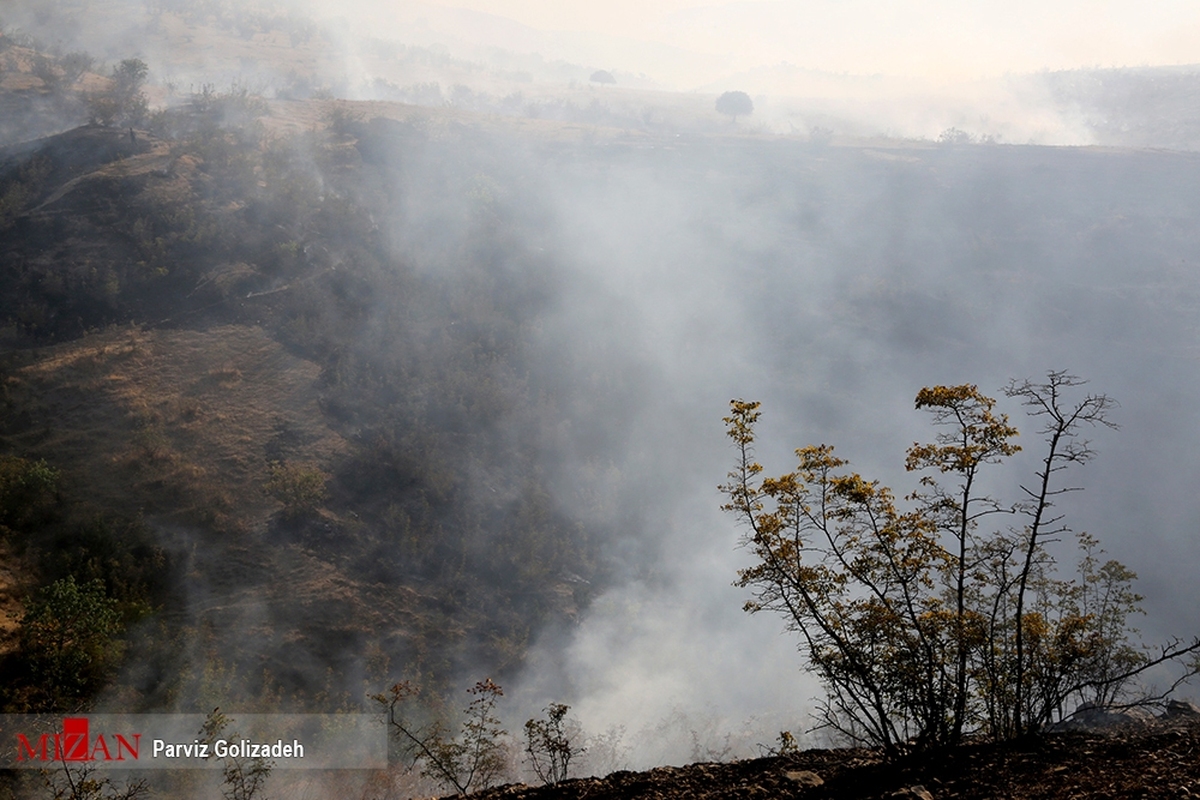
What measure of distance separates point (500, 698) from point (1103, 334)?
2303 inches

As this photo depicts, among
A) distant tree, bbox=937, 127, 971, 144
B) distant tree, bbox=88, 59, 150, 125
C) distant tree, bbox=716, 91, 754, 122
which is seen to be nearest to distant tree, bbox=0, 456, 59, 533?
distant tree, bbox=88, 59, 150, 125

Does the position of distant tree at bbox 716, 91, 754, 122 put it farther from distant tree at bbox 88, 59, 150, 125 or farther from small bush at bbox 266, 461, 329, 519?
small bush at bbox 266, 461, 329, 519

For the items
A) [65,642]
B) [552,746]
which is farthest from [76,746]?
[552,746]

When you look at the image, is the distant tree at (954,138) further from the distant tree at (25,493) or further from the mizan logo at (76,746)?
the mizan logo at (76,746)

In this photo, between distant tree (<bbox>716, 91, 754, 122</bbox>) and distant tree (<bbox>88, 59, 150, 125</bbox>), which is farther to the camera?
distant tree (<bbox>716, 91, 754, 122</bbox>)

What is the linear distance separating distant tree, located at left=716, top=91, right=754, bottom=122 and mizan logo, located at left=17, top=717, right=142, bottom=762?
97.8 m

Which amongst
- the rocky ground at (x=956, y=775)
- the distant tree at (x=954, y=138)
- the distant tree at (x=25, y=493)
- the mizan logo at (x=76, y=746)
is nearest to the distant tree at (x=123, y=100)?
the distant tree at (x=25, y=493)

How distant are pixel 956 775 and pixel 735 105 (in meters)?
101

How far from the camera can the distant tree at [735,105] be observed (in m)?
95.5

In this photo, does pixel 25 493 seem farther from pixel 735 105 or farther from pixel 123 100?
pixel 735 105

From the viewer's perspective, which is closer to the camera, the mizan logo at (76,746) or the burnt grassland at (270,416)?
the mizan logo at (76,746)

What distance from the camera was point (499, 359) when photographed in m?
42.8

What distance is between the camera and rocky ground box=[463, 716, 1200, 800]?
872 cm

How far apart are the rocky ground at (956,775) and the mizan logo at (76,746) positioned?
43.9 ft
